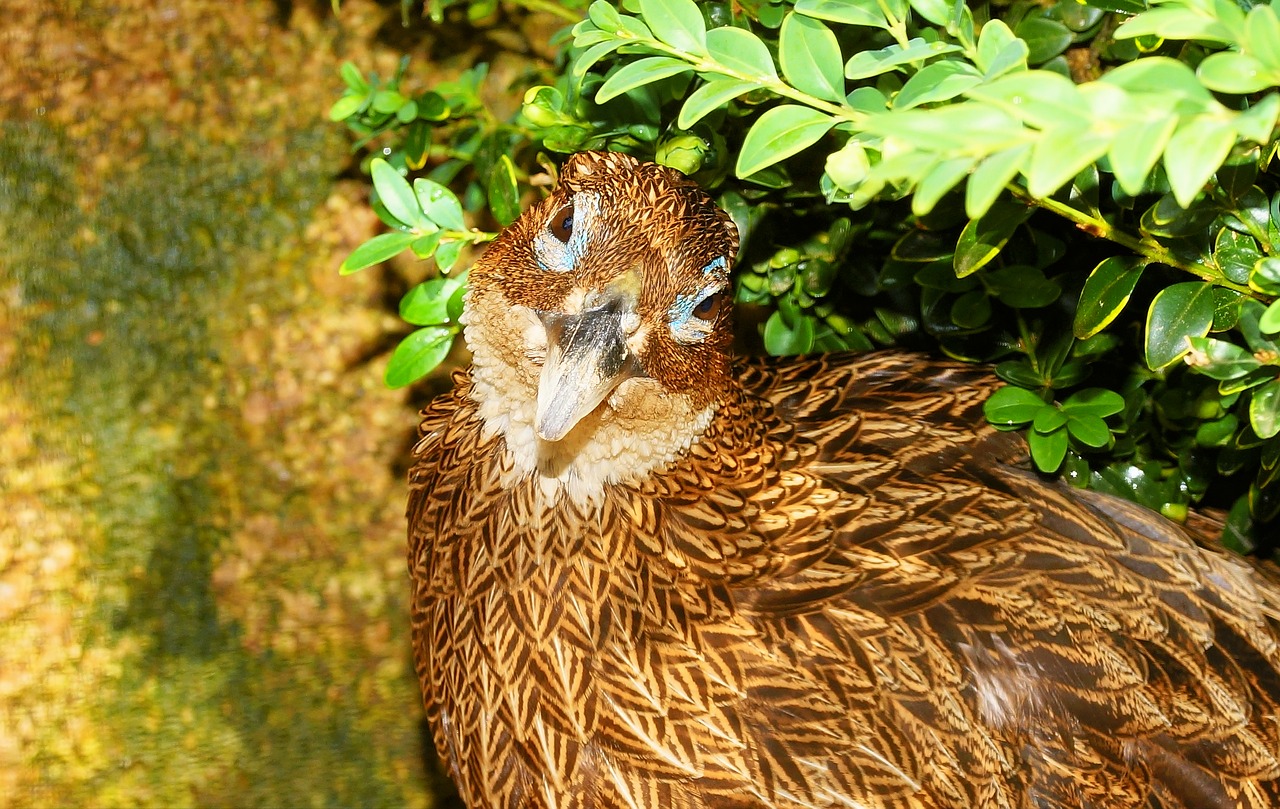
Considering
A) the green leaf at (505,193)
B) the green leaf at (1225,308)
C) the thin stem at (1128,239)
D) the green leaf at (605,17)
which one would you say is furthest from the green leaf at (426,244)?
the green leaf at (1225,308)

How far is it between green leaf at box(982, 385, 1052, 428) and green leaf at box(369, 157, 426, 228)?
3.08 feet

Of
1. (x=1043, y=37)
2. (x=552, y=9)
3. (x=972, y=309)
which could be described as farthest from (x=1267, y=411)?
(x=552, y=9)

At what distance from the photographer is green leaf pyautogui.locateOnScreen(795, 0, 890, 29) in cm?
134

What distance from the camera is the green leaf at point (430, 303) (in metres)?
1.92

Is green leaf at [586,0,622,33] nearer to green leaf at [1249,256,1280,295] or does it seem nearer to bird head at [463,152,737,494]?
bird head at [463,152,737,494]

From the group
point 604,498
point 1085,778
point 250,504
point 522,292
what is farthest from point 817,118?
point 250,504

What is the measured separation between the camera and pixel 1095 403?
5.80ft

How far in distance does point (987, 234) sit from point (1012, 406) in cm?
38

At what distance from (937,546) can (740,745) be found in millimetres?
425

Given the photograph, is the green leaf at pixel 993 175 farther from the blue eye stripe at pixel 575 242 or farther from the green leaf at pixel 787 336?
the green leaf at pixel 787 336

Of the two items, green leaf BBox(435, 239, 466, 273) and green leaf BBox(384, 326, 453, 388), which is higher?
green leaf BBox(435, 239, 466, 273)

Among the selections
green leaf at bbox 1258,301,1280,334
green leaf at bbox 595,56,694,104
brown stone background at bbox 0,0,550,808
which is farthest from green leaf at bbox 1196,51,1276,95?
brown stone background at bbox 0,0,550,808

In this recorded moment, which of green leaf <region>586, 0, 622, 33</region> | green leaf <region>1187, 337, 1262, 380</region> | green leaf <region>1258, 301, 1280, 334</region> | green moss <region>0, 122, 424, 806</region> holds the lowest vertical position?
green moss <region>0, 122, 424, 806</region>

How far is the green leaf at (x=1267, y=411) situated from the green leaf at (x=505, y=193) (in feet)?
3.67
